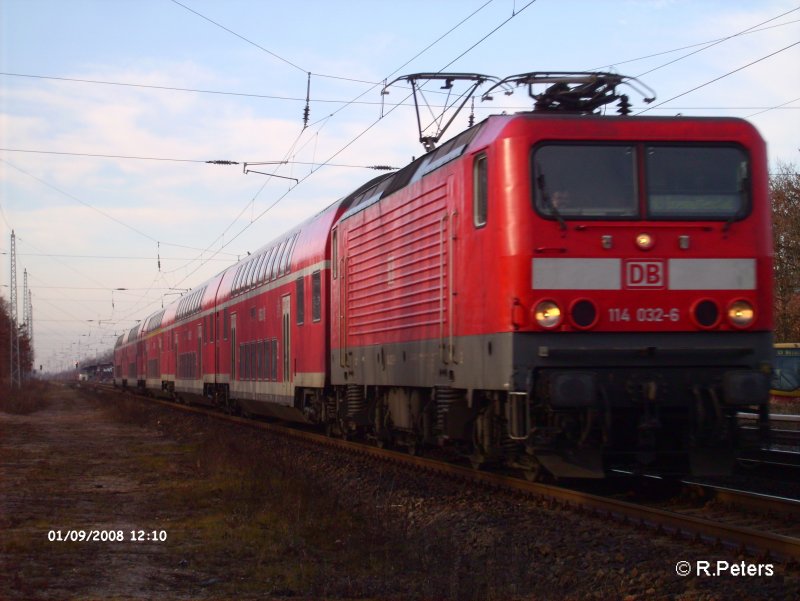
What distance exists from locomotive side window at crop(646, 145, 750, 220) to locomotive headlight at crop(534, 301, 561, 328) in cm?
132

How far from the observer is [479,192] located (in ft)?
33.2

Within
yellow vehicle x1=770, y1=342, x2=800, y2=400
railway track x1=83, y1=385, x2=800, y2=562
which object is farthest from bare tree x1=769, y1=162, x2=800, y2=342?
railway track x1=83, y1=385, x2=800, y2=562

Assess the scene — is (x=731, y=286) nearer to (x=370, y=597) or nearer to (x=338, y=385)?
(x=370, y=597)

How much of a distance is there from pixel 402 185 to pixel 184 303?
26.3 m

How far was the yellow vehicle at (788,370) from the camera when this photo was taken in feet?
91.0

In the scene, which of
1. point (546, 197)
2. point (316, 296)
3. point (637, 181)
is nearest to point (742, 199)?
point (637, 181)

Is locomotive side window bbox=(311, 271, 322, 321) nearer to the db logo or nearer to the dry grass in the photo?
the dry grass

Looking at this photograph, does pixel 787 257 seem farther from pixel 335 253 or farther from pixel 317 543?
pixel 317 543

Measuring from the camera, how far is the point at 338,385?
54.0 feet

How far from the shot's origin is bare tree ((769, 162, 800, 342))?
3694 centimetres

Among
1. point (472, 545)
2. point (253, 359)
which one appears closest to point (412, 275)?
point (472, 545)

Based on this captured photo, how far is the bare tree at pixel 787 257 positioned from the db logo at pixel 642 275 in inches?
1163

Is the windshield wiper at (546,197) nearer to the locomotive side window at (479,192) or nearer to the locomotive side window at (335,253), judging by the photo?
the locomotive side window at (479,192)

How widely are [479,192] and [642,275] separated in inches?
75.5
